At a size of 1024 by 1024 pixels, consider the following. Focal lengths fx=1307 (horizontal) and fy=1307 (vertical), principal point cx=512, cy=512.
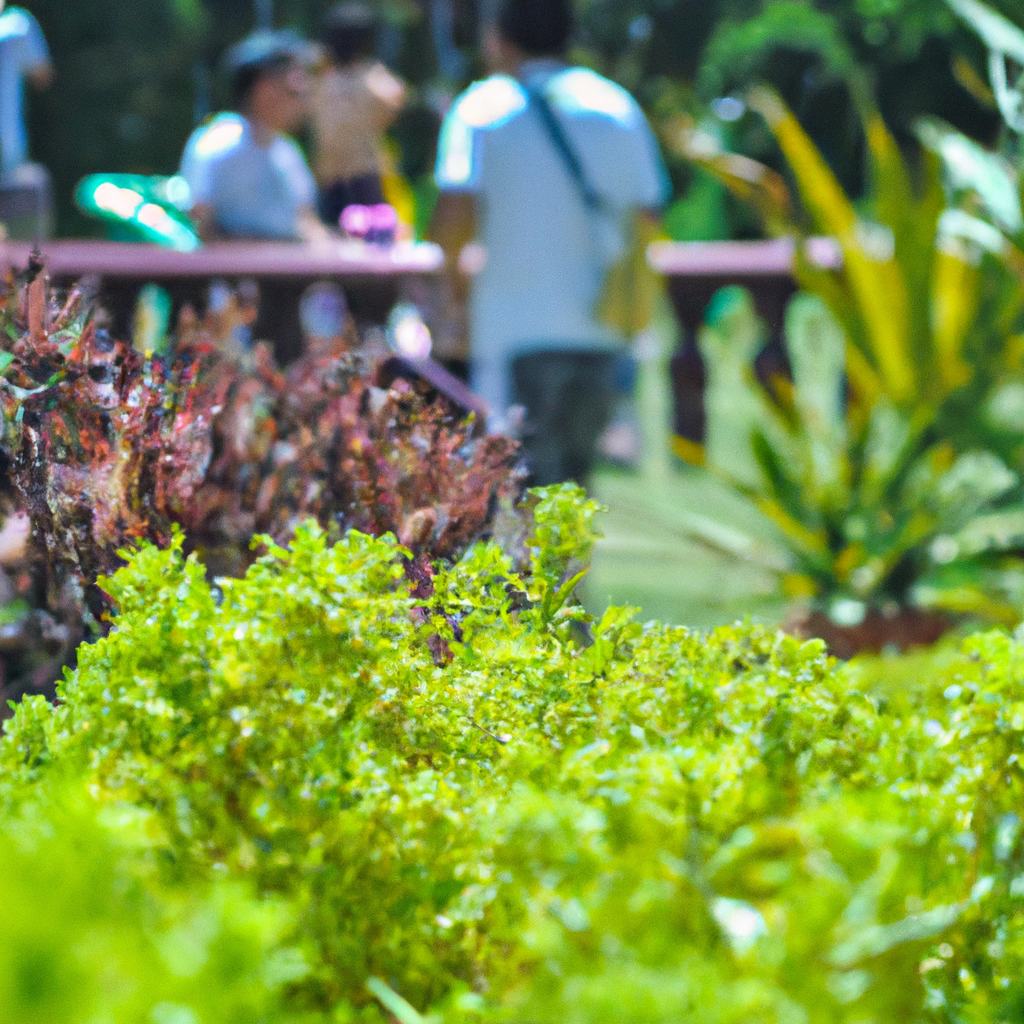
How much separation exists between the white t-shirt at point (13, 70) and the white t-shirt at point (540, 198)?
10.1 feet

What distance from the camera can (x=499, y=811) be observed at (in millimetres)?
849

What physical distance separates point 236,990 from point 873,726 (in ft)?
2.00

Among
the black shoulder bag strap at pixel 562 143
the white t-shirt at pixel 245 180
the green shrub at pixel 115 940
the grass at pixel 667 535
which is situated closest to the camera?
the green shrub at pixel 115 940

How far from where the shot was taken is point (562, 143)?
11.4 feet

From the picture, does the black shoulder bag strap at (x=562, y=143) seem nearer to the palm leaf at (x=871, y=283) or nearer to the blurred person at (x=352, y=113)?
the palm leaf at (x=871, y=283)

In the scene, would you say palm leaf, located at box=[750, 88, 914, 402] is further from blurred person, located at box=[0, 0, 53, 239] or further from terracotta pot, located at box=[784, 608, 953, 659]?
blurred person, located at box=[0, 0, 53, 239]

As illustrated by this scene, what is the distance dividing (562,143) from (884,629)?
5.98 feet

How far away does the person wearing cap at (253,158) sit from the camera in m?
4.74

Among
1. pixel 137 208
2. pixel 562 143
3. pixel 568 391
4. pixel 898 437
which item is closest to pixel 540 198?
pixel 562 143

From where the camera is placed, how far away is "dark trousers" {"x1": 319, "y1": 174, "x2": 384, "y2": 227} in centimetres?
613

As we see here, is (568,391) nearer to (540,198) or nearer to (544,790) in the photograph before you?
(540,198)

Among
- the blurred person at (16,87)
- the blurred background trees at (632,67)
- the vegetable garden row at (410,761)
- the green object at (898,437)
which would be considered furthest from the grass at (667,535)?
the blurred background trees at (632,67)

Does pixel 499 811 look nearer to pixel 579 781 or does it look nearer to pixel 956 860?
pixel 579 781

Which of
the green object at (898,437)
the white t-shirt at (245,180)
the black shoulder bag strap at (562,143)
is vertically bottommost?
the green object at (898,437)
